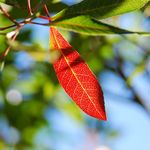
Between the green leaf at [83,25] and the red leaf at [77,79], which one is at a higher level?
the green leaf at [83,25]

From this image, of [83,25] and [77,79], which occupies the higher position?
[83,25]

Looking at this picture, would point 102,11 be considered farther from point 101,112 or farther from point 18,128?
point 18,128

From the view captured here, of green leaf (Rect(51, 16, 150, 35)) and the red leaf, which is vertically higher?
green leaf (Rect(51, 16, 150, 35))

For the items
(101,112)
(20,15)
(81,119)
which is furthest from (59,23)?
(81,119)
